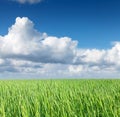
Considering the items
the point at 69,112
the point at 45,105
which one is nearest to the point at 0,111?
the point at 45,105

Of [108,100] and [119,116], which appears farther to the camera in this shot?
[108,100]

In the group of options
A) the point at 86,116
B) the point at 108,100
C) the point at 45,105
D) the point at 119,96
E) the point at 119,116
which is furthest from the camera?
the point at 119,96

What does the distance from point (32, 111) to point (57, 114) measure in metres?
0.61

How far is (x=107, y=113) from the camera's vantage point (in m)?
5.30

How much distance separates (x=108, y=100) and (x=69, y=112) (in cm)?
160

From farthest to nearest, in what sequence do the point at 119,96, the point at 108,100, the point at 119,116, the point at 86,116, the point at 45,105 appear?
the point at 119,96 < the point at 108,100 < the point at 45,105 < the point at 86,116 < the point at 119,116

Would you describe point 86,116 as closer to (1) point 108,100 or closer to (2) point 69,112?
(2) point 69,112

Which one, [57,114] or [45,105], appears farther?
[45,105]

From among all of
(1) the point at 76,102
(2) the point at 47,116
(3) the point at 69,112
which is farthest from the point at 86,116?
(1) the point at 76,102

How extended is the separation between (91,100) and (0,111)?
2.10 metres

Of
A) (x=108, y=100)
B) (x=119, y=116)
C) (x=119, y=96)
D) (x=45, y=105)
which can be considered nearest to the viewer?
(x=119, y=116)

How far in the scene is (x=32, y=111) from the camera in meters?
5.75

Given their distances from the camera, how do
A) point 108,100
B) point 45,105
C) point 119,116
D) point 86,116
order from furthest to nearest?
1. point 108,100
2. point 45,105
3. point 86,116
4. point 119,116

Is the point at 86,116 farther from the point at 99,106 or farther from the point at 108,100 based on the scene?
the point at 108,100
